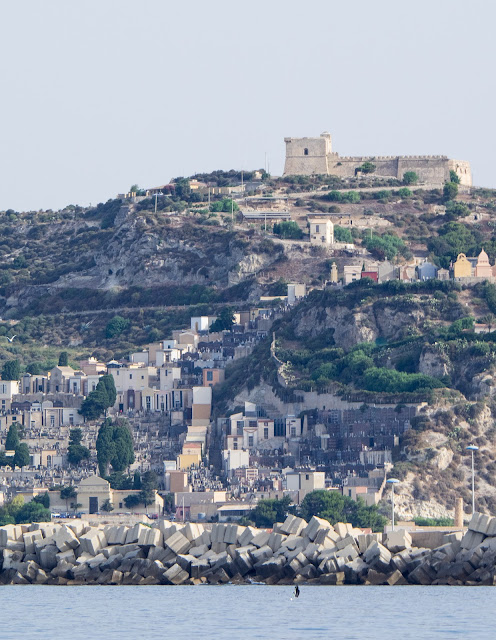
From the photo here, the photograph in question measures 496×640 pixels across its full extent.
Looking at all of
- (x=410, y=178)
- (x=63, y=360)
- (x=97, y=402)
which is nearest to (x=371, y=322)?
(x=97, y=402)

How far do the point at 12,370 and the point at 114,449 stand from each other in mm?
15892

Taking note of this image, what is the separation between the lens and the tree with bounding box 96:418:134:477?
375 ft

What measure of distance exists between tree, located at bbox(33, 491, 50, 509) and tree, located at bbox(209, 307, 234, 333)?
21.5 metres

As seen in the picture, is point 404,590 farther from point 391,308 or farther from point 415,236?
point 415,236

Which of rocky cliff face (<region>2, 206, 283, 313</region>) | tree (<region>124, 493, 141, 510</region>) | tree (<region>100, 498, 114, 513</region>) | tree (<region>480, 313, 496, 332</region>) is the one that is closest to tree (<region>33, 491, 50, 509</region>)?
tree (<region>100, 498, 114, 513</region>)

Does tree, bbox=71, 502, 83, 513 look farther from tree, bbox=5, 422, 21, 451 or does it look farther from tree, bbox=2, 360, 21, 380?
tree, bbox=2, 360, 21, 380

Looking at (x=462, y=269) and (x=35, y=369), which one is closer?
(x=462, y=269)

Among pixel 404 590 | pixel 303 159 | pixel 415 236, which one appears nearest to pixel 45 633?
pixel 404 590

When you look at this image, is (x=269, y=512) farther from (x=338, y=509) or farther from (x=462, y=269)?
(x=462, y=269)

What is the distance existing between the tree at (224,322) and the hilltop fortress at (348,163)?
106ft

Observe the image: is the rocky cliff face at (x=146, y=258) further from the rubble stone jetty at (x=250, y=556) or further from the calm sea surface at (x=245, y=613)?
the calm sea surface at (x=245, y=613)

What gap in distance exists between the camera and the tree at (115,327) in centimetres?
13950

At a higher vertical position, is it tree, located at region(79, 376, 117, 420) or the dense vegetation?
tree, located at region(79, 376, 117, 420)

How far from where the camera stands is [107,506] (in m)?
110
